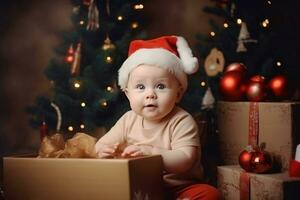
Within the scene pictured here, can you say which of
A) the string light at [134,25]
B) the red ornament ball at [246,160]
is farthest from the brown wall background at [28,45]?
the red ornament ball at [246,160]

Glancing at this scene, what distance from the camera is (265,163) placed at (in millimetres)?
→ 1884

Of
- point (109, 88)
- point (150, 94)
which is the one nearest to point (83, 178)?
point (150, 94)

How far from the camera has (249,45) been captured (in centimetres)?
264

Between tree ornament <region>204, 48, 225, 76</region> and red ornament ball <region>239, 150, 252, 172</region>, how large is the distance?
0.87 metres

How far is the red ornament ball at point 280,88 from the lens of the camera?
205cm

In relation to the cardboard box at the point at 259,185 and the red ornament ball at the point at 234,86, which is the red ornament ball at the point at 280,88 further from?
the cardboard box at the point at 259,185

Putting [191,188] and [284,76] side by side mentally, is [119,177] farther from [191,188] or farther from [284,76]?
[284,76]

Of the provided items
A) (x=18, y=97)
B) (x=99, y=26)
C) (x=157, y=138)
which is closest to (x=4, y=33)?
(x=18, y=97)

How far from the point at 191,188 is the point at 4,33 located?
5.79ft

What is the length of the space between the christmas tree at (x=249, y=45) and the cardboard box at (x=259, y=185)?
0.67 meters

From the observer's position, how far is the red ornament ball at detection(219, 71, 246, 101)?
2.17m

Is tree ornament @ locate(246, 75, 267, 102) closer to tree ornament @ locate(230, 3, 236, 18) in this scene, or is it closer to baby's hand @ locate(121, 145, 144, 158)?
baby's hand @ locate(121, 145, 144, 158)

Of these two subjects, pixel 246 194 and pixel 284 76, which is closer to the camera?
pixel 246 194

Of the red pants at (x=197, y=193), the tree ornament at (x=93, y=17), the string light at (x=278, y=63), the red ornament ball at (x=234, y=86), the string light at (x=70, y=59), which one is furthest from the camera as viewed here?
the string light at (x=70, y=59)
